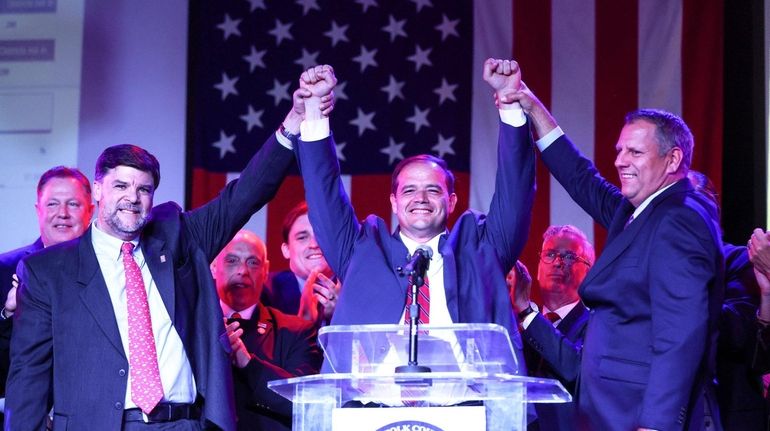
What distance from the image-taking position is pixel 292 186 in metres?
6.04

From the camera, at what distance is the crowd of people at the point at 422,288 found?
3.33 m

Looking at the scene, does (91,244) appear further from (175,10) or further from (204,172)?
(175,10)

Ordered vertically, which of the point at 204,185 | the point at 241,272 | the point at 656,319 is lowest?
the point at 656,319

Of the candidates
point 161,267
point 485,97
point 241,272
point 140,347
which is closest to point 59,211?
point 241,272

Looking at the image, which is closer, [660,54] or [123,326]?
[123,326]

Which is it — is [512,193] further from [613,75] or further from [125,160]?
[613,75]

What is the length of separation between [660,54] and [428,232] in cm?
249

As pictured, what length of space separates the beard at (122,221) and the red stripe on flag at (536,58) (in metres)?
2.73

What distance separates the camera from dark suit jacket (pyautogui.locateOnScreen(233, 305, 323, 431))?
4.09 meters

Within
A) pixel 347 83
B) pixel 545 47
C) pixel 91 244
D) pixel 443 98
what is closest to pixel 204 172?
pixel 347 83

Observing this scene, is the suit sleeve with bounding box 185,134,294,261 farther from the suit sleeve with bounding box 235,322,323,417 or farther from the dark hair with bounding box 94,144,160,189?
the suit sleeve with bounding box 235,322,323,417

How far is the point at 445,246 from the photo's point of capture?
11.9ft

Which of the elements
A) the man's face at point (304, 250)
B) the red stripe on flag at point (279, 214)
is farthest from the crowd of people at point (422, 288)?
the red stripe on flag at point (279, 214)

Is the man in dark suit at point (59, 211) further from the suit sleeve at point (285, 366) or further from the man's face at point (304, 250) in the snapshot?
the suit sleeve at point (285, 366)
